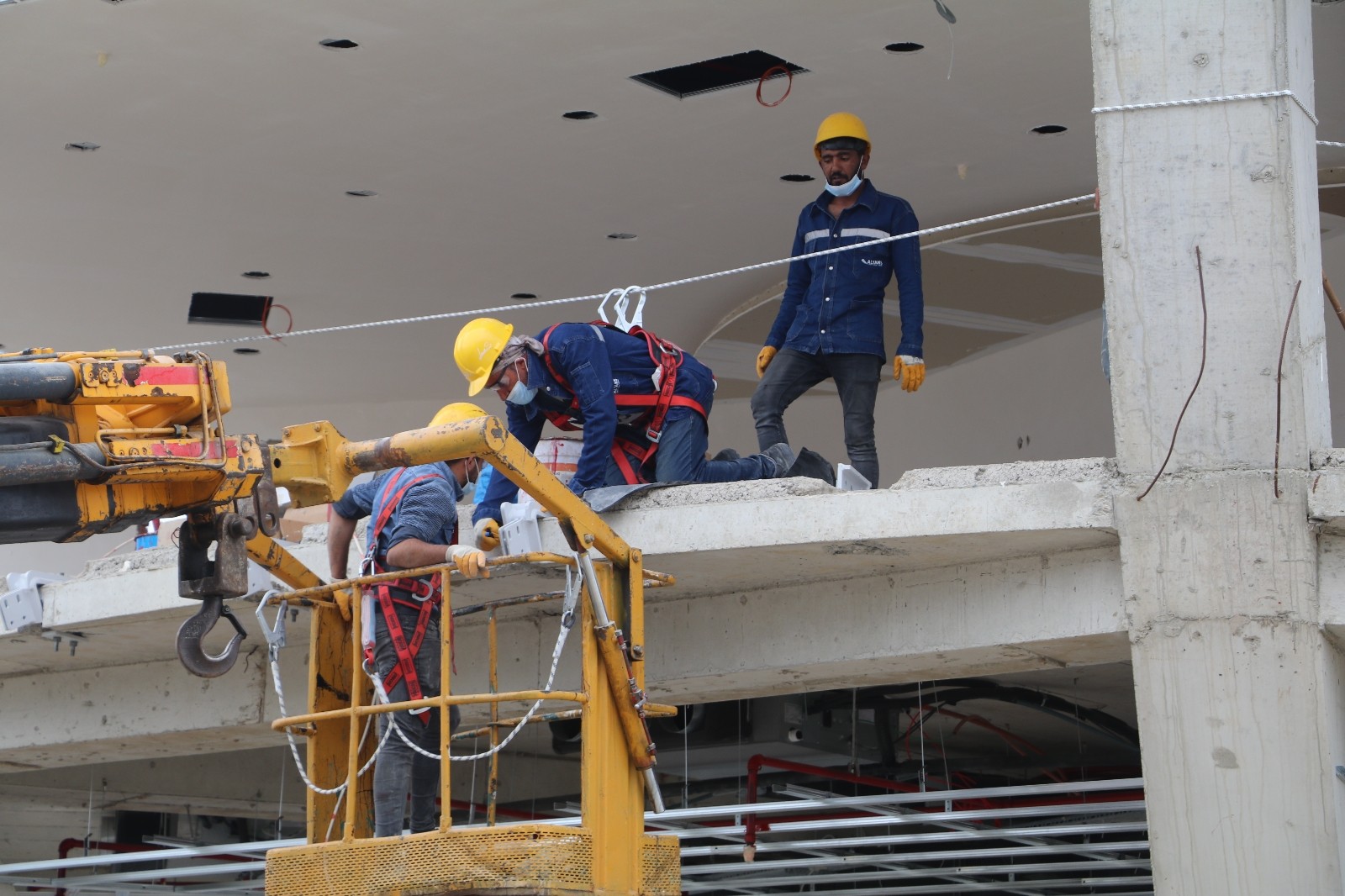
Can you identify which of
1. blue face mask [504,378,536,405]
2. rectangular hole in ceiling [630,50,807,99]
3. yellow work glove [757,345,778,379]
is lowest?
blue face mask [504,378,536,405]

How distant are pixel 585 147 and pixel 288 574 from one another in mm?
5488

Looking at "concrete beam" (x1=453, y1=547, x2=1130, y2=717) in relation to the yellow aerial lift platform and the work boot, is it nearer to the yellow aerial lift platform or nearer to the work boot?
the work boot

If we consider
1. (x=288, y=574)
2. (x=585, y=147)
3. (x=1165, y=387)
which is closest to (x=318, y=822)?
(x=288, y=574)

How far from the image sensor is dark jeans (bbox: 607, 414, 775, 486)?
8752 millimetres

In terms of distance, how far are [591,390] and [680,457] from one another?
0.72 metres

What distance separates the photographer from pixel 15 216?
44.9 ft

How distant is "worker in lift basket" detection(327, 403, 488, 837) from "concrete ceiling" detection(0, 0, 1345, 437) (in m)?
3.89

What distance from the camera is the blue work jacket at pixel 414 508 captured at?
778 centimetres

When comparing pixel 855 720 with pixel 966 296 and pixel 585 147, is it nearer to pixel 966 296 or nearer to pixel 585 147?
pixel 966 296

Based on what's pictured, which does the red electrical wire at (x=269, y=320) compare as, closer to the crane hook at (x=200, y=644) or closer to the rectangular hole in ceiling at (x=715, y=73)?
the rectangular hole in ceiling at (x=715, y=73)

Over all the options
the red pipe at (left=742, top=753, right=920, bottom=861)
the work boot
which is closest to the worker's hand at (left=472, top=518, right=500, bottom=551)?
the work boot

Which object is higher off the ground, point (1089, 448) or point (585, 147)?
point (585, 147)

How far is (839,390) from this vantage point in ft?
30.6

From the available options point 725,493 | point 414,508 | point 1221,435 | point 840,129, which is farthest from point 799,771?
point 1221,435
